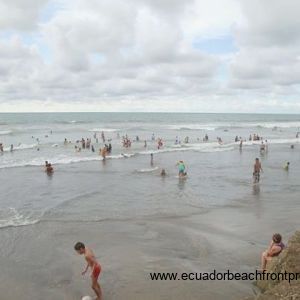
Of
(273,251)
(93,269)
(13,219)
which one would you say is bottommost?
(13,219)

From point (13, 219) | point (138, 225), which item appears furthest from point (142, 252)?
point (13, 219)

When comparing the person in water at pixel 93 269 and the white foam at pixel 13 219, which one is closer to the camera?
the person in water at pixel 93 269

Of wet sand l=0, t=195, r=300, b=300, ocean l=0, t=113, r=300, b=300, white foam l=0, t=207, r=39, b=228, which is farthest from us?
white foam l=0, t=207, r=39, b=228

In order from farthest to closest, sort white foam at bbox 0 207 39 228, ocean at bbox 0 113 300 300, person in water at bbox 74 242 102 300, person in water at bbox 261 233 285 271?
white foam at bbox 0 207 39 228 < ocean at bbox 0 113 300 300 < person in water at bbox 261 233 285 271 < person in water at bbox 74 242 102 300

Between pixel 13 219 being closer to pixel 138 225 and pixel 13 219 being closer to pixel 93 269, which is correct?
pixel 138 225

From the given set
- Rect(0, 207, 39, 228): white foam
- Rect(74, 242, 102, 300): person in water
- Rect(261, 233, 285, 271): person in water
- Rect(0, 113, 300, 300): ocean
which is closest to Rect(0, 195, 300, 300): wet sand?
Rect(0, 113, 300, 300): ocean

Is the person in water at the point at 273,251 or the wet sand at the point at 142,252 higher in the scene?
the person in water at the point at 273,251

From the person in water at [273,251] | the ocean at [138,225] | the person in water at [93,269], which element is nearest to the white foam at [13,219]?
the ocean at [138,225]

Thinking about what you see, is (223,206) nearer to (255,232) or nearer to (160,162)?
(255,232)

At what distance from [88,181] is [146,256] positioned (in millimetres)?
15147

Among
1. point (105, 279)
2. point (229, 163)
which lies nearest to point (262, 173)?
point (229, 163)

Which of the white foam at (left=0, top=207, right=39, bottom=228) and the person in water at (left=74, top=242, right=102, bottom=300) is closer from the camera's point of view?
the person in water at (left=74, top=242, right=102, bottom=300)

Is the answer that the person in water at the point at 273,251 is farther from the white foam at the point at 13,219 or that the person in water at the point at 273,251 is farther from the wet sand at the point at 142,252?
the white foam at the point at 13,219

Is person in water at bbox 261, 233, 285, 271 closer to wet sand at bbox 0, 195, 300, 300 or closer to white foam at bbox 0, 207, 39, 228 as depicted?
wet sand at bbox 0, 195, 300, 300
